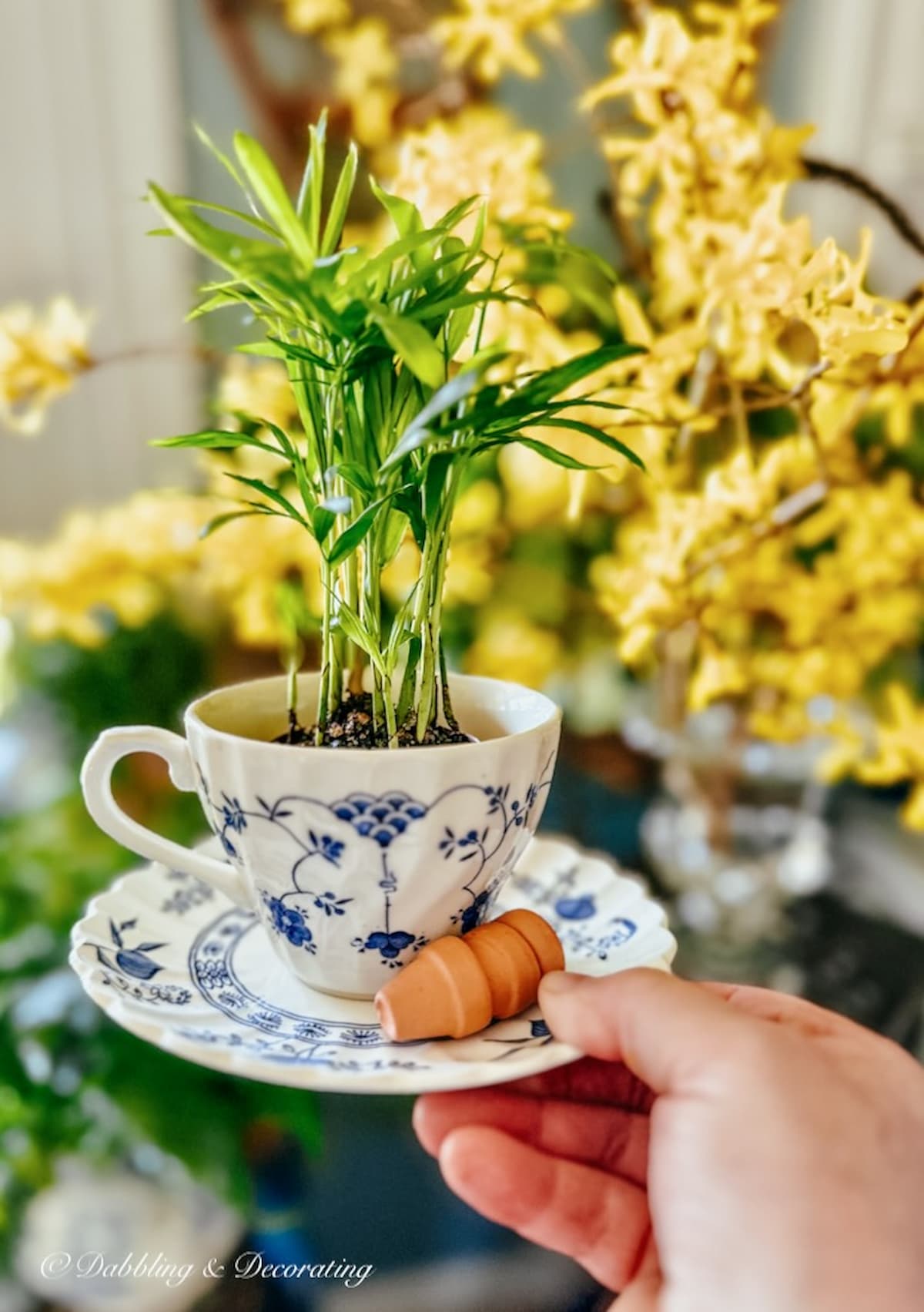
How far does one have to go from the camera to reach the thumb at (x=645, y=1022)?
1.19 feet

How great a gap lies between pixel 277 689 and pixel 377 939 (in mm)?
126

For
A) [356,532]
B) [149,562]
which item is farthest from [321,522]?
[149,562]

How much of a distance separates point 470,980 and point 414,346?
0.23 m

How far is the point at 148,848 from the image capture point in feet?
1.43

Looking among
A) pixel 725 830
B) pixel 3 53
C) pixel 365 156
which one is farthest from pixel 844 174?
pixel 3 53

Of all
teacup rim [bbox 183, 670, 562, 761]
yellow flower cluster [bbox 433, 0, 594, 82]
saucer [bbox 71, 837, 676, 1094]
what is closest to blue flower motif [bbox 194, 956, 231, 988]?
saucer [bbox 71, 837, 676, 1094]

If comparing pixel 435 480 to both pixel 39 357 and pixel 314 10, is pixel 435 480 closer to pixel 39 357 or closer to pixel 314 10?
pixel 39 357

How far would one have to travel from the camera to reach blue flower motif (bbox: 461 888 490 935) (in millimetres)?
411

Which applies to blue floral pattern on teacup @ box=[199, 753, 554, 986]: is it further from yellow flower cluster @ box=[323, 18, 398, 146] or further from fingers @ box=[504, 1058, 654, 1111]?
yellow flower cluster @ box=[323, 18, 398, 146]

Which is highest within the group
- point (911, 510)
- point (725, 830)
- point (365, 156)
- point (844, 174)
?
point (365, 156)

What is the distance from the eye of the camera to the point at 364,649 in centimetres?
39

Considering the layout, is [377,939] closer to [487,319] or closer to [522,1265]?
[487,319]

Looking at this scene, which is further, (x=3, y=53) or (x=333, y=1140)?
(x=3, y=53)

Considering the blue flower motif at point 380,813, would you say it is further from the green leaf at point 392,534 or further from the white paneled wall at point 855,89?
the white paneled wall at point 855,89
